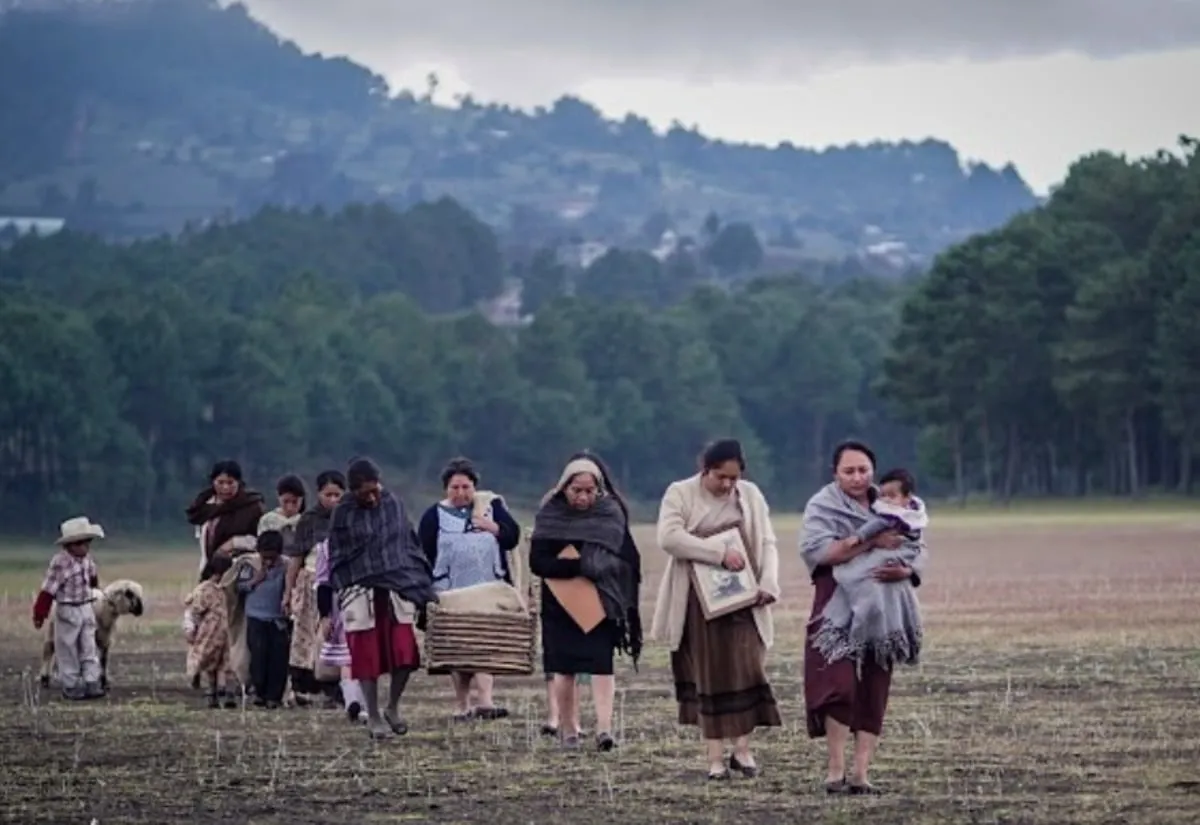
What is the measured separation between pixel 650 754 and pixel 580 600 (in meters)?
1.15

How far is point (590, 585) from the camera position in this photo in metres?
18.3

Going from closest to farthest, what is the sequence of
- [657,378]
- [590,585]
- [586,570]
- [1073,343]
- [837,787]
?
[837,787]
[586,570]
[590,585]
[1073,343]
[657,378]

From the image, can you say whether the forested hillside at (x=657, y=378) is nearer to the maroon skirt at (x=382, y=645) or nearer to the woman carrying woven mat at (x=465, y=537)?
the woman carrying woven mat at (x=465, y=537)

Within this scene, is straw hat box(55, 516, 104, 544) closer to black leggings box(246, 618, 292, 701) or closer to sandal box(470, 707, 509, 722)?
black leggings box(246, 618, 292, 701)

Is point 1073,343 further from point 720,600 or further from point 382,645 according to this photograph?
point 720,600

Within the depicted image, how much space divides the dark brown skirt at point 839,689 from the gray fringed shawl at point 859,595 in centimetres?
5

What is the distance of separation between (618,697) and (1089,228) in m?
86.1

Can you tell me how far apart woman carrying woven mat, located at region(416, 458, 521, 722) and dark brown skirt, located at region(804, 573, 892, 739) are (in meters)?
5.08

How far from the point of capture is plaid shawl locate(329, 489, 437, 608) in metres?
19.4

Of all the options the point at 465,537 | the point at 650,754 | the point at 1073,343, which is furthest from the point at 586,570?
the point at 1073,343

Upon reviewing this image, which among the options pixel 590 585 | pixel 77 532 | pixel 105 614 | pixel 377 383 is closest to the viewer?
pixel 590 585

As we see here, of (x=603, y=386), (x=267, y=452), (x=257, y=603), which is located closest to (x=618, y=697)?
(x=257, y=603)

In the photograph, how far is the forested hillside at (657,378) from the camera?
101438 mm

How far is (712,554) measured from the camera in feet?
53.9
